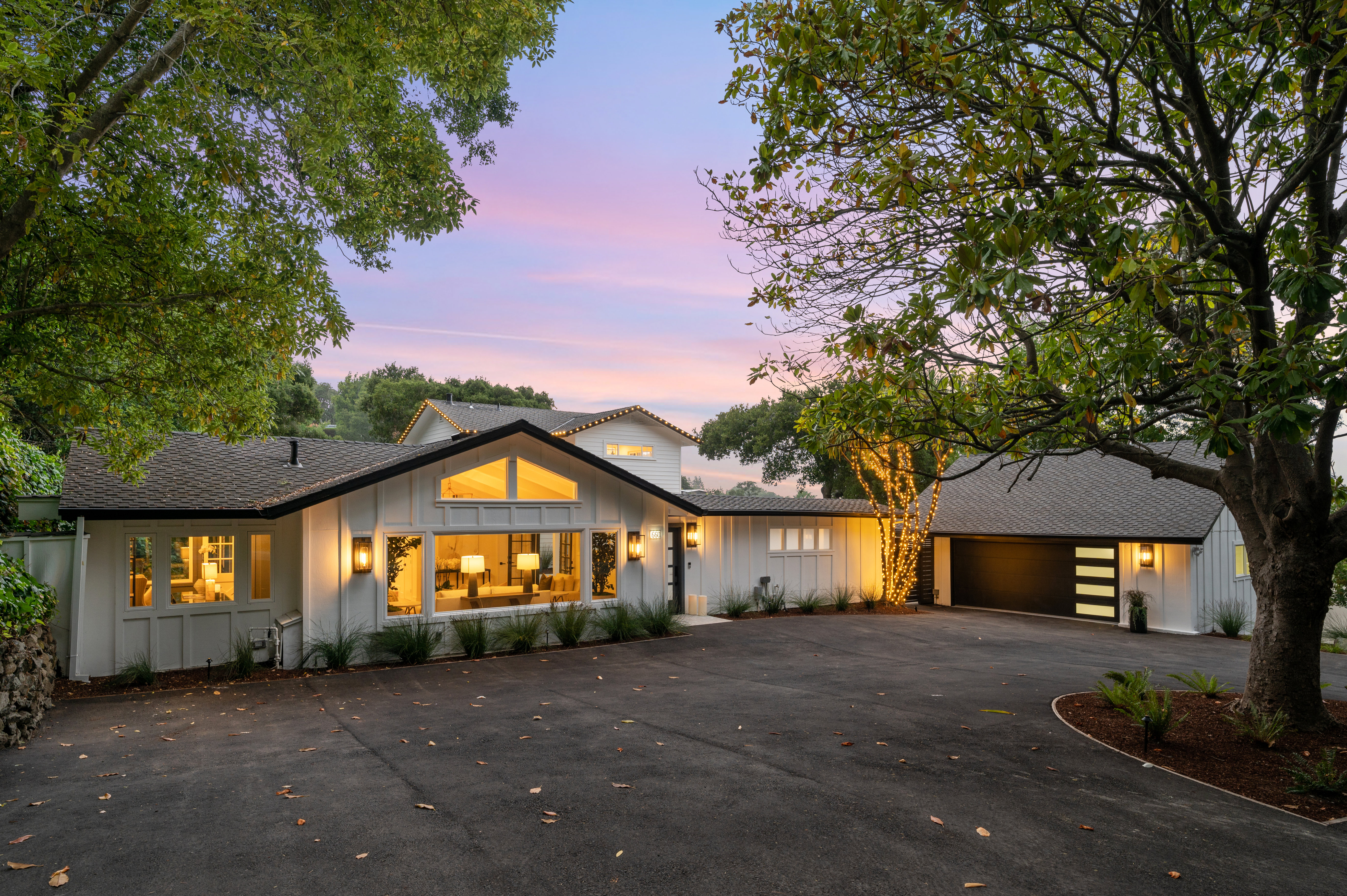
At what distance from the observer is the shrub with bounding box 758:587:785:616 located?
17047mm

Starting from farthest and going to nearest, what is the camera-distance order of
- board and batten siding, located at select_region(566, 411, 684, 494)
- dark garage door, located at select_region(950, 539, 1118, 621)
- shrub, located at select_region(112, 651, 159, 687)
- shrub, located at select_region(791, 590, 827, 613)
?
board and batten siding, located at select_region(566, 411, 684, 494)
shrub, located at select_region(791, 590, 827, 613)
dark garage door, located at select_region(950, 539, 1118, 621)
shrub, located at select_region(112, 651, 159, 687)

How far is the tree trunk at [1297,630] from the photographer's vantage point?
6410 millimetres

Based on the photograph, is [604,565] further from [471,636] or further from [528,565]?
[471,636]

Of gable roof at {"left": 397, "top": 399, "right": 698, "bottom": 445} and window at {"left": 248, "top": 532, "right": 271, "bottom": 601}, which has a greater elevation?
gable roof at {"left": 397, "top": 399, "right": 698, "bottom": 445}

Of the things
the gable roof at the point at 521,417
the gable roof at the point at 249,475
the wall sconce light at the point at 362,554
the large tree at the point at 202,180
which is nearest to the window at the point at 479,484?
the gable roof at the point at 249,475

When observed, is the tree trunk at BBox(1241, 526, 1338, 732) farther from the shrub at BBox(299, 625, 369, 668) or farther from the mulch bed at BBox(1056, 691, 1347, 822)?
the shrub at BBox(299, 625, 369, 668)

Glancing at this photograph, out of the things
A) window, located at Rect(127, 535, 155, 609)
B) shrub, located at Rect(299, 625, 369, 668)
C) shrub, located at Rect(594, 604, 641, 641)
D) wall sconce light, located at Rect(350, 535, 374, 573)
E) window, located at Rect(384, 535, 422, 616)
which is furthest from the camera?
shrub, located at Rect(594, 604, 641, 641)

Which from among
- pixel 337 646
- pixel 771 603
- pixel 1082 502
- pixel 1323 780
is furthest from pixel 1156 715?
pixel 1082 502

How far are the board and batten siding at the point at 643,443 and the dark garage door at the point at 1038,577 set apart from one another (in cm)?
899

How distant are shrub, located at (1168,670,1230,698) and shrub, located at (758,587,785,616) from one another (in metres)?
9.44

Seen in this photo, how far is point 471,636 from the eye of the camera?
1145cm

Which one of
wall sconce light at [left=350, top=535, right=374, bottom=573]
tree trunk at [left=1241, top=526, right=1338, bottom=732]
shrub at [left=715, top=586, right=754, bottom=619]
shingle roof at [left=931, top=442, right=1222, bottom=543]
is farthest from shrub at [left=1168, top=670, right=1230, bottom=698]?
wall sconce light at [left=350, top=535, right=374, bottom=573]

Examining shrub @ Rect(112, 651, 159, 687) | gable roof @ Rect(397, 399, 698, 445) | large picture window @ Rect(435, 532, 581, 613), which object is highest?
gable roof @ Rect(397, 399, 698, 445)

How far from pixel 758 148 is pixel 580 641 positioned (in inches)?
365
